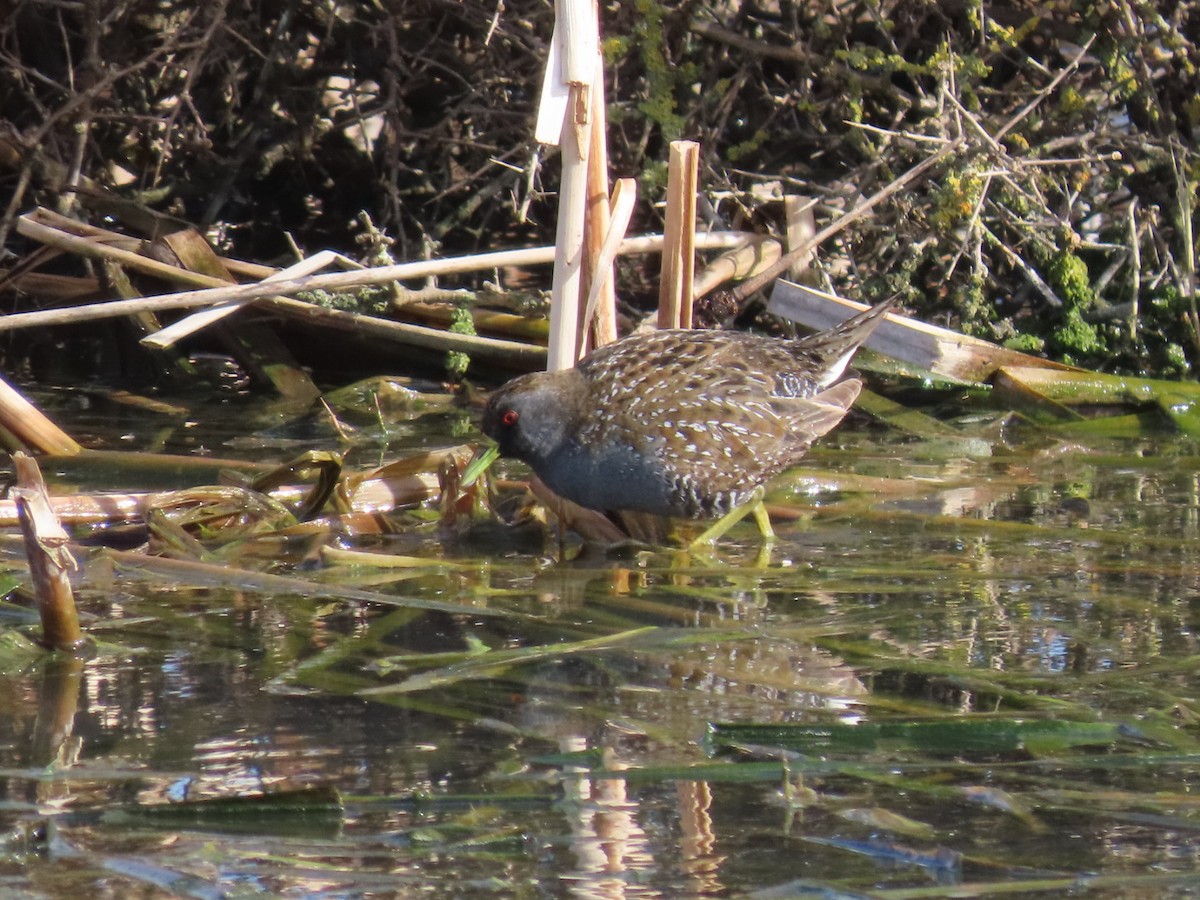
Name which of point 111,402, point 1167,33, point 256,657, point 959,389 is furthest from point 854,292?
point 256,657

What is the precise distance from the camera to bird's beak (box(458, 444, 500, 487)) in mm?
4695

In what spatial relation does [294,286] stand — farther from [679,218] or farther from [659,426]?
[659,426]

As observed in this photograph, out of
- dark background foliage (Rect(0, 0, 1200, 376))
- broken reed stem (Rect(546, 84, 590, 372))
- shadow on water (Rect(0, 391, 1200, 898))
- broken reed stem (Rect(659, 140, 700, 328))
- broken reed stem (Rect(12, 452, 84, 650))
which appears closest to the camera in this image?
shadow on water (Rect(0, 391, 1200, 898))

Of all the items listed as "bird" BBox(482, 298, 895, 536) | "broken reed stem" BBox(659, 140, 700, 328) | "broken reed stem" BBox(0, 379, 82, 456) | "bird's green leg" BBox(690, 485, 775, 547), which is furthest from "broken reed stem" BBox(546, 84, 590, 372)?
"broken reed stem" BBox(0, 379, 82, 456)

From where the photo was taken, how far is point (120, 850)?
2.45 m

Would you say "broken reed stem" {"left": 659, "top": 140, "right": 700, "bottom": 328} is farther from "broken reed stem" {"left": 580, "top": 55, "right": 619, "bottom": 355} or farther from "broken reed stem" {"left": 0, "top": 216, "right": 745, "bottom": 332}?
"broken reed stem" {"left": 0, "top": 216, "right": 745, "bottom": 332}

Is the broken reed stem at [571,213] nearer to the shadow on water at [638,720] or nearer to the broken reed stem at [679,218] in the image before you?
the broken reed stem at [679,218]

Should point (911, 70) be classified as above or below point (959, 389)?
above

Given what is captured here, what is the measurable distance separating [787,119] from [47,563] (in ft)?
14.8

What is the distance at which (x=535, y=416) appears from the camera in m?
4.69

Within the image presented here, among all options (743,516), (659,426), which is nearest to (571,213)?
(659,426)

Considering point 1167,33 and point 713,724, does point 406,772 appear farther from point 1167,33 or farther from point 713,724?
point 1167,33

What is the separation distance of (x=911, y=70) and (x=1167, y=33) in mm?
1004

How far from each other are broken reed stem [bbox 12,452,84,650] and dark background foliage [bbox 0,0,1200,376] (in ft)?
10.7
